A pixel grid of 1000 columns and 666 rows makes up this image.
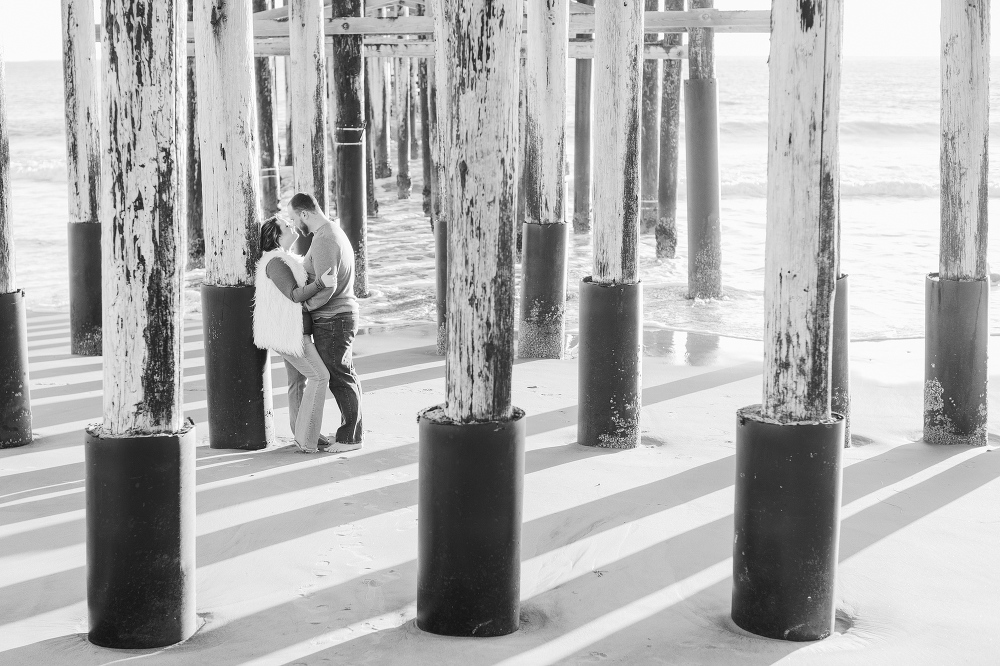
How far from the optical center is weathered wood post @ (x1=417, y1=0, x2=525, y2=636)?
3191 mm

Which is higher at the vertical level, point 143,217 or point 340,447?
point 143,217

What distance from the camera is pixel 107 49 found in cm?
315

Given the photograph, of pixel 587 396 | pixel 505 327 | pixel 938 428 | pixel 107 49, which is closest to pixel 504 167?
pixel 505 327

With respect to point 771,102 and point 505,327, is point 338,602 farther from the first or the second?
point 771,102

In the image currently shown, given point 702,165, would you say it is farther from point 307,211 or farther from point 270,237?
point 270,237

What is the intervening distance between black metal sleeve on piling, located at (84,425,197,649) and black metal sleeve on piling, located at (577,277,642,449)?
2788 mm

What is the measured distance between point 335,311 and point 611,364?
1.49 m

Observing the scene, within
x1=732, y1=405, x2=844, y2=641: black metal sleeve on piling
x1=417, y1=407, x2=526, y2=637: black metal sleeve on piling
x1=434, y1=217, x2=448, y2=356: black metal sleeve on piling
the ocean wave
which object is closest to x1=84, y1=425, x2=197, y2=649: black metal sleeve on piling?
x1=417, y1=407, x2=526, y2=637: black metal sleeve on piling

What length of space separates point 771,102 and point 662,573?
5.90 feet

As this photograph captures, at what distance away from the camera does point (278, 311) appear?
532 centimetres

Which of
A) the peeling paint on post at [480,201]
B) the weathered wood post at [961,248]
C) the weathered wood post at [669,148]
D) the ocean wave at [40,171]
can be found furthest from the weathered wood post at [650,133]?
the ocean wave at [40,171]

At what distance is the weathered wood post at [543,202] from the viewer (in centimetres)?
751

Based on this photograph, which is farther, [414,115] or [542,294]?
[414,115]

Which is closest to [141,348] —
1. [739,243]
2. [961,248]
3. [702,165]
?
[961,248]
